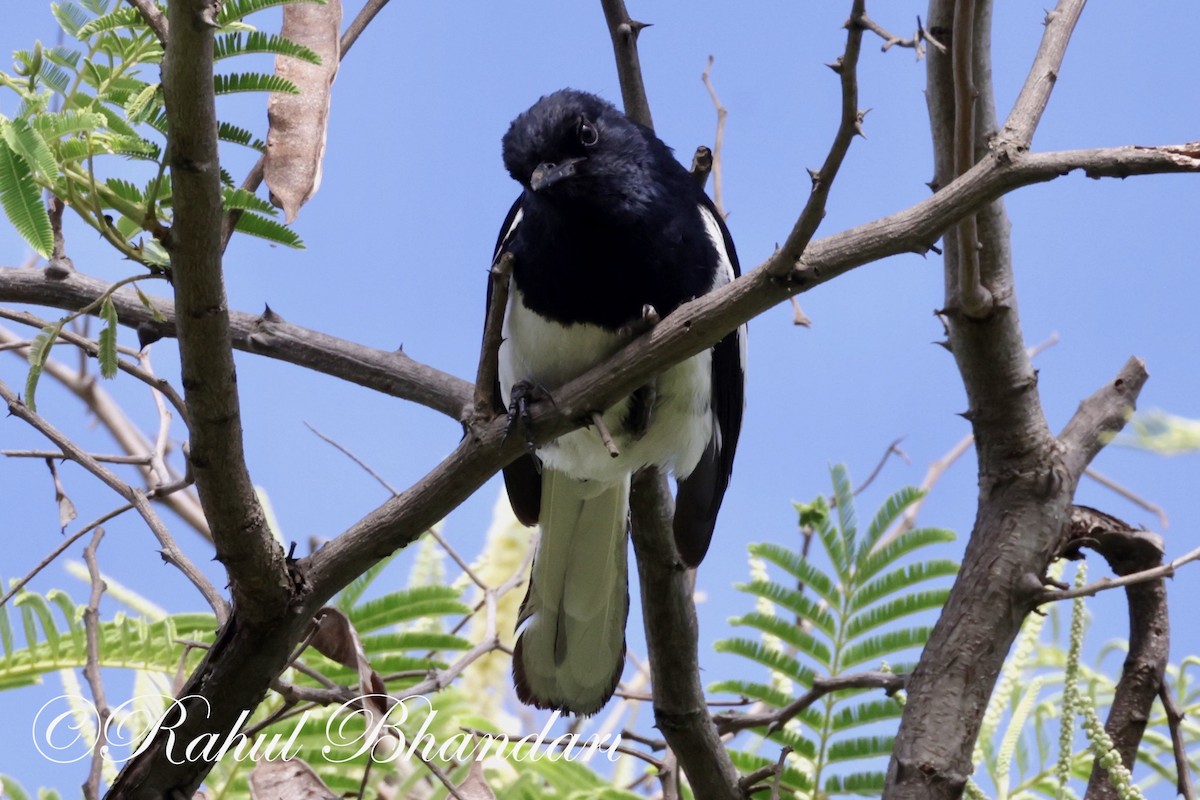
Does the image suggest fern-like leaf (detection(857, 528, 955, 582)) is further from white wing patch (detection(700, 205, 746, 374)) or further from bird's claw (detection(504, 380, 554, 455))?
bird's claw (detection(504, 380, 554, 455))

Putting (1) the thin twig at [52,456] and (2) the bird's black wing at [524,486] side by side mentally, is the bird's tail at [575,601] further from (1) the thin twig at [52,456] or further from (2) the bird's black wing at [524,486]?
(1) the thin twig at [52,456]

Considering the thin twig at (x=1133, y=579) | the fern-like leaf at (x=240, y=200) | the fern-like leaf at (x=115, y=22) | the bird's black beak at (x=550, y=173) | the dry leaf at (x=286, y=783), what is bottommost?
the dry leaf at (x=286, y=783)

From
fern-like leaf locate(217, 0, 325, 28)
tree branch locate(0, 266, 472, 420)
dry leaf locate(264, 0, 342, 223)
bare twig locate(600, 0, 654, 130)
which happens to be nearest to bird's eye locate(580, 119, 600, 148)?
bare twig locate(600, 0, 654, 130)

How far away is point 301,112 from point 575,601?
1.63 m

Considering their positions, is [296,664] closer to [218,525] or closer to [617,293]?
[218,525]

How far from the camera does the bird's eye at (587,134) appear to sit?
3486 millimetres

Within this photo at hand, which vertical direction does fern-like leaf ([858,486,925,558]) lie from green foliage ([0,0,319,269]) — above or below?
above

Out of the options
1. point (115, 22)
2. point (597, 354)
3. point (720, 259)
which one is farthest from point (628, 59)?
point (115, 22)

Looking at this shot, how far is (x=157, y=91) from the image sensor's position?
2.29 meters

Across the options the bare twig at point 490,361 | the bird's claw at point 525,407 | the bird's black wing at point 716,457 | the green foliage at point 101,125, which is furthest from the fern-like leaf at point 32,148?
the bird's black wing at point 716,457

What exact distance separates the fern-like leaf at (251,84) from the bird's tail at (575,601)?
62.3 inches

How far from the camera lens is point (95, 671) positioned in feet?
8.89

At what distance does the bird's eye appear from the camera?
349cm

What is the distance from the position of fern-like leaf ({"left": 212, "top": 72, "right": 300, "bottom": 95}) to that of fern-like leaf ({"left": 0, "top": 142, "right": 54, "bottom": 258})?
15.8 inches
